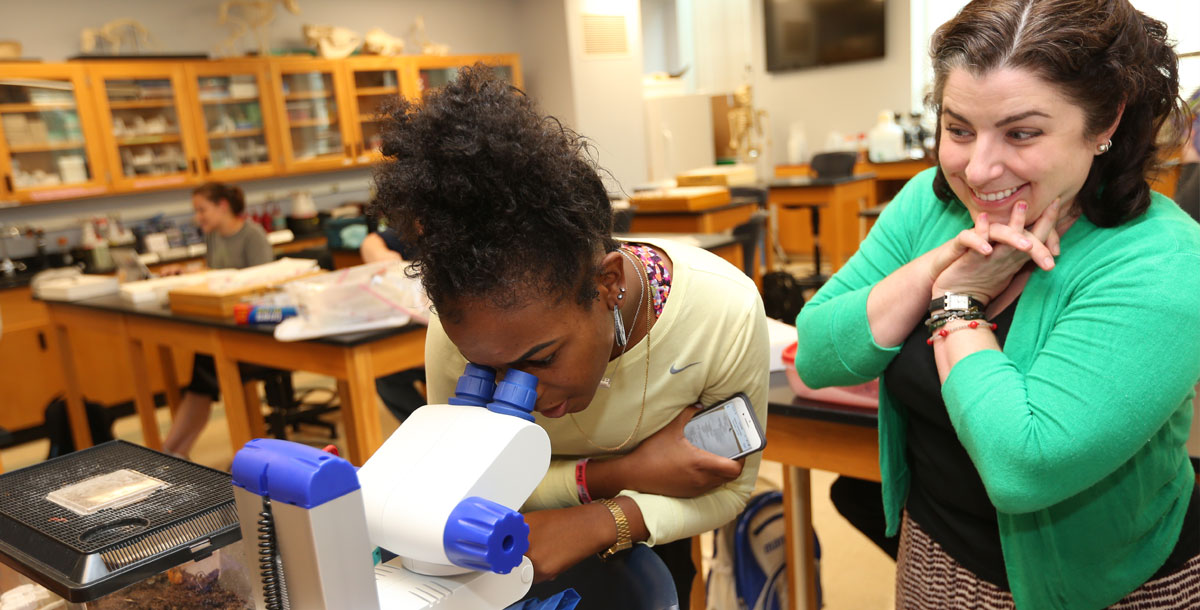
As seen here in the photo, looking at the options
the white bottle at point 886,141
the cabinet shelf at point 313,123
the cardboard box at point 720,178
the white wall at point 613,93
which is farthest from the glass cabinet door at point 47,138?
the white bottle at point 886,141

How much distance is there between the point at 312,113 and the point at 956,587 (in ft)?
18.5

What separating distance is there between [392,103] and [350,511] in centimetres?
44

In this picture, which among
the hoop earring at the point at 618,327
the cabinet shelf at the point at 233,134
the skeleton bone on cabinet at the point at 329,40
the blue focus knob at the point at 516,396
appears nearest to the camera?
the blue focus knob at the point at 516,396

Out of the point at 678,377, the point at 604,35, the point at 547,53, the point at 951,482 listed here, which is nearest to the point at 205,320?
the point at 678,377

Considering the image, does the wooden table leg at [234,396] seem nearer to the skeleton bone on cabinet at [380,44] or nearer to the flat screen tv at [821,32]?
the skeleton bone on cabinet at [380,44]

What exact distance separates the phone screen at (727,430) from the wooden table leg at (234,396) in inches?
90.3

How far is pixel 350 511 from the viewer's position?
573 mm

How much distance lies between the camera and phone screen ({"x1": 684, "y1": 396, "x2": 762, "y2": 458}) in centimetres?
95

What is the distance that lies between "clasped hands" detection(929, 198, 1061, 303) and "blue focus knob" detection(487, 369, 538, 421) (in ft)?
1.74

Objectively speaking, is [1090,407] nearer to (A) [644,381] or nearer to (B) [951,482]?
(B) [951,482]

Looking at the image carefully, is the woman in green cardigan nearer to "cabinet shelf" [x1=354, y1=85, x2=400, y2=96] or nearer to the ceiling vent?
"cabinet shelf" [x1=354, y1=85, x2=400, y2=96]

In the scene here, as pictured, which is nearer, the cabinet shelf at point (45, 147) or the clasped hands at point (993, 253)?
the clasped hands at point (993, 253)

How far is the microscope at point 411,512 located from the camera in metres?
0.57

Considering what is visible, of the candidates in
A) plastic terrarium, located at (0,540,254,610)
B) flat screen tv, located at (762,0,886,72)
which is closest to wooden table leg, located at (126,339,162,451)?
plastic terrarium, located at (0,540,254,610)
